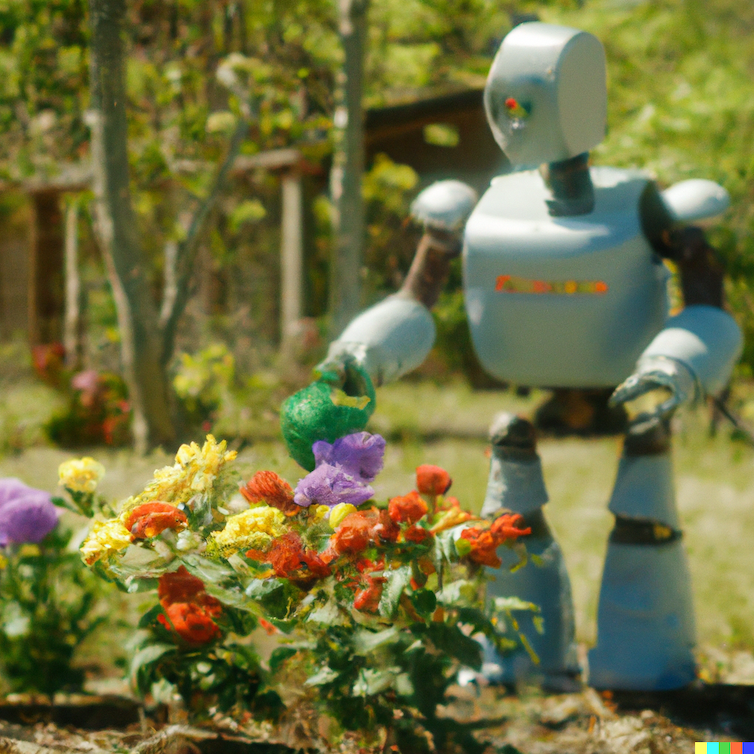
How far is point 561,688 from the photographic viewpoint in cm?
209

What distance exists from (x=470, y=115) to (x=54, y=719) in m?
6.08

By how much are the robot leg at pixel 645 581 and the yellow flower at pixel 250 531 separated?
3.39 feet

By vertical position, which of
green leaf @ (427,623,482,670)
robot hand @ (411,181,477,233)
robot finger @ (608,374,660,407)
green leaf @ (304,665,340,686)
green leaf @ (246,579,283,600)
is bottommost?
green leaf @ (304,665,340,686)

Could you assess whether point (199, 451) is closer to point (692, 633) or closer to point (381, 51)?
point (692, 633)

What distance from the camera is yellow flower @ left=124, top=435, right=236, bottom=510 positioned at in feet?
4.79

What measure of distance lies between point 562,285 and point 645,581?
756 millimetres

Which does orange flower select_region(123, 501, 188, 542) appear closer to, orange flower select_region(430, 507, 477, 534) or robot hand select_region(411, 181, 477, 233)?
orange flower select_region(430, 507, 477, 534)

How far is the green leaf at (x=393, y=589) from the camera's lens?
138 cm

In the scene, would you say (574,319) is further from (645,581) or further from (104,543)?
(104,543)

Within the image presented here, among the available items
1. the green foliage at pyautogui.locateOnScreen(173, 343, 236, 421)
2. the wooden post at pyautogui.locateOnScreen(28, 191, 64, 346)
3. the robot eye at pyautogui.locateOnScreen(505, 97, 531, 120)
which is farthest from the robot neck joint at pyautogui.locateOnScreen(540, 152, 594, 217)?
the wooden post at pyautogui.locateOnScreen(28, 191, 64, 346)

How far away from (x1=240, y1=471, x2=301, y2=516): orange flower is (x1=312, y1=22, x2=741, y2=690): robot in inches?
17.8

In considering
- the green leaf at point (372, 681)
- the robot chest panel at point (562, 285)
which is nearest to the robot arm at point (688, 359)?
the robot chest panel at point (562, 285)

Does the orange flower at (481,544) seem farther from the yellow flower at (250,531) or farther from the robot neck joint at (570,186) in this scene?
the robot neck joint at (570,186)

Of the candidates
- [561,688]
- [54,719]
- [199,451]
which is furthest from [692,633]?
[54,719]
